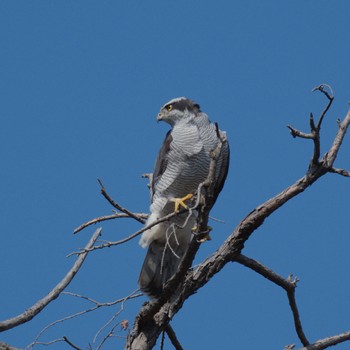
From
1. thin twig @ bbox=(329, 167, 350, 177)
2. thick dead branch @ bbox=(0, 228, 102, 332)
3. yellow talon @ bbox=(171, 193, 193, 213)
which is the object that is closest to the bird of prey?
yellow talon @ bbox=(171, 193, 193, 213)

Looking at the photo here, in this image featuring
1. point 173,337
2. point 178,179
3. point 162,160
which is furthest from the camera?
point 162,160

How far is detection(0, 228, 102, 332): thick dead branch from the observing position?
4.98m

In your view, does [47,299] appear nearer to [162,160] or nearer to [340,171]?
[162,160]

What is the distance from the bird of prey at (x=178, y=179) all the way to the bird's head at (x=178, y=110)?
8 centimetres

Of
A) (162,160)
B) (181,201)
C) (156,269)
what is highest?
(162,160)

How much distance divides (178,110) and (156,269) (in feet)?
4.94

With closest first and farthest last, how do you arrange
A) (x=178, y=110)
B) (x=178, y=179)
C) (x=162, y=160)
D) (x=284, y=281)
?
1. (x=284, y=281)
2. (x=178, y=179)
3. (x=162, y=160)
4. (x=178, y=110)

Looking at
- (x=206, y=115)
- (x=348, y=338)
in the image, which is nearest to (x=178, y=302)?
(x=348, y=338)

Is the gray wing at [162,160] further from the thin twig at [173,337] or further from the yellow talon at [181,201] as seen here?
the thin twig at [173,337]

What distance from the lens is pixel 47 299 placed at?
5301 mm

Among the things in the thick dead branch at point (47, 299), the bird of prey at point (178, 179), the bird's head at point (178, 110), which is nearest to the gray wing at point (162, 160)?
the bird of prey at point (178, 179)

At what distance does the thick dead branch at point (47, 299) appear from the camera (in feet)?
16.4

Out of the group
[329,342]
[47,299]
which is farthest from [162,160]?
[329,342]

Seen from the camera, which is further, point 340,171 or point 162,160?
point 162,160
